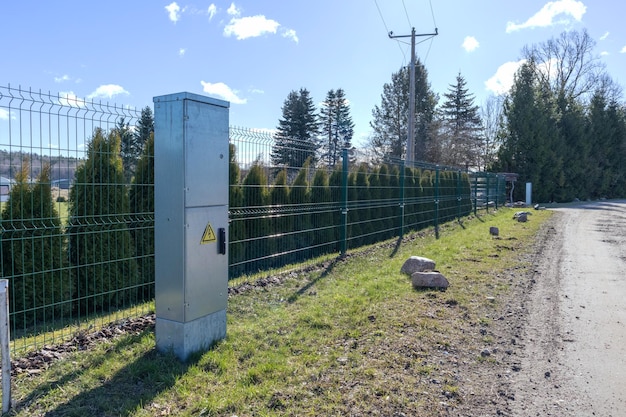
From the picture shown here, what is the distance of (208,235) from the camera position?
3859 millimetres

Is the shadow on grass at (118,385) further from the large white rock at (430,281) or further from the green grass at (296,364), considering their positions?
the large white rock at (430,281)

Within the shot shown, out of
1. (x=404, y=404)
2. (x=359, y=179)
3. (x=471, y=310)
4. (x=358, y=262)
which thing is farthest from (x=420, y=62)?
(x=404, y=404)

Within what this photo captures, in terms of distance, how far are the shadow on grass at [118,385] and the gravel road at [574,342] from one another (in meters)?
2.61

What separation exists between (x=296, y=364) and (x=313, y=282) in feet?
10.2

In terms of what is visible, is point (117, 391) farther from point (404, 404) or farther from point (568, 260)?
point (568, 260)

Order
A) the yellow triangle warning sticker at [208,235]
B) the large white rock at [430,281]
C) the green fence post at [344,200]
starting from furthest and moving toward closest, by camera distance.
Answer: the green fence post at [344,200], the large white rock at [430,281], the yellow triangle warning sticker at [208,235]

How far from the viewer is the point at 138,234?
19.9 ft

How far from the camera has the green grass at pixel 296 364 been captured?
297 cm

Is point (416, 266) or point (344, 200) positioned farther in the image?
point (344, 200)

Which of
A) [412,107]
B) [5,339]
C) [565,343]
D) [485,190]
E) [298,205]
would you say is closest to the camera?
[5,339]

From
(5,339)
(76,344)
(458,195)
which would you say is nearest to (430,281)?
(76,344)

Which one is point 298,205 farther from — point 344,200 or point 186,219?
point 186,219

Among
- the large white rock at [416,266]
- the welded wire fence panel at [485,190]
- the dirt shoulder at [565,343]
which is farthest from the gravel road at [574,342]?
the welded wire fence panel at [485,190]

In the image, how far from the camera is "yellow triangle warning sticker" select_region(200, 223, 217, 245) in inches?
150
